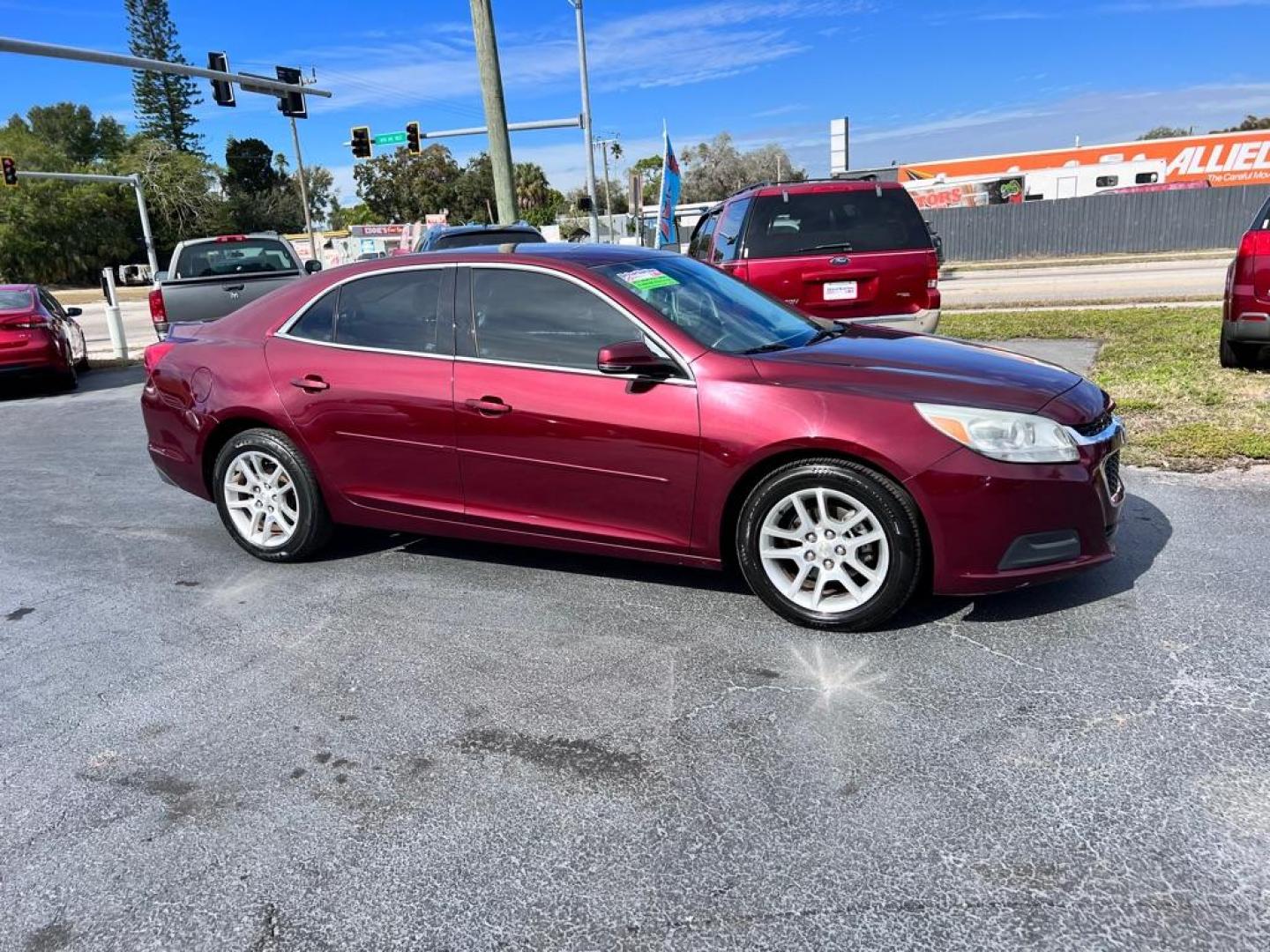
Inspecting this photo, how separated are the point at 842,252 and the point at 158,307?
26.0ft

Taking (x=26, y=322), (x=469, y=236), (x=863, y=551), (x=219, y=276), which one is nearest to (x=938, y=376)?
(x=863, y=551)

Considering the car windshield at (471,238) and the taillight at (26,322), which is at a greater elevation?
the car windshield at (471,238)

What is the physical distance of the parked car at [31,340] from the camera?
11914mm

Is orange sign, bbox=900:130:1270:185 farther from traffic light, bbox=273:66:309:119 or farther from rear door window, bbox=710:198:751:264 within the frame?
rear door window, bbox=710:198:751:264

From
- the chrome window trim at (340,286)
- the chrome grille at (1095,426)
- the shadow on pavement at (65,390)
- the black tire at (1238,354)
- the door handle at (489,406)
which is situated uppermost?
the chrome window trim at (340,286)

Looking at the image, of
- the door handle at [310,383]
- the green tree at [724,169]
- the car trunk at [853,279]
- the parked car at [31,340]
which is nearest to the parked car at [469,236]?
the car trunk at [853,279]

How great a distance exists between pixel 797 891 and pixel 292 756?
170cm

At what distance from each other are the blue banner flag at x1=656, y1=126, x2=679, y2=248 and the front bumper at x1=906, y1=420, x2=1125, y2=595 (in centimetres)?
1602

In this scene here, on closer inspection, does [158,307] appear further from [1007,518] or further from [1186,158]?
[1186,158]

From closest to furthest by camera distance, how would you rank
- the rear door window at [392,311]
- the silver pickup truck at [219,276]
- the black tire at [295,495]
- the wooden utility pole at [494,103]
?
1. the rear door window at [392,311]
2. the black tire at [295,495]
3. the silver pickup truck at [219,276]
4. the wooden utility pole at [494,103]

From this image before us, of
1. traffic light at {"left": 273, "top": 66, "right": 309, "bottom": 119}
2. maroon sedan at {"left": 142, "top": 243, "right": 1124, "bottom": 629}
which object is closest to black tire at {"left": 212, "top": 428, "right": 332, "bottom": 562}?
maroon sedan at {"left": 142, "top": 243, "right": 1124, "bottom": 629}

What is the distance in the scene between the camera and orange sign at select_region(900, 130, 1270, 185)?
120 ft

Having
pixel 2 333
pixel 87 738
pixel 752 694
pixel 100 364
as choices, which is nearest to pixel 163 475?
pixel 87 738

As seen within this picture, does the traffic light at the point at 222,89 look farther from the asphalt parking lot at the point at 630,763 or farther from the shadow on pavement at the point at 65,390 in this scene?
the asphalt parking lot at the point at 630,763
